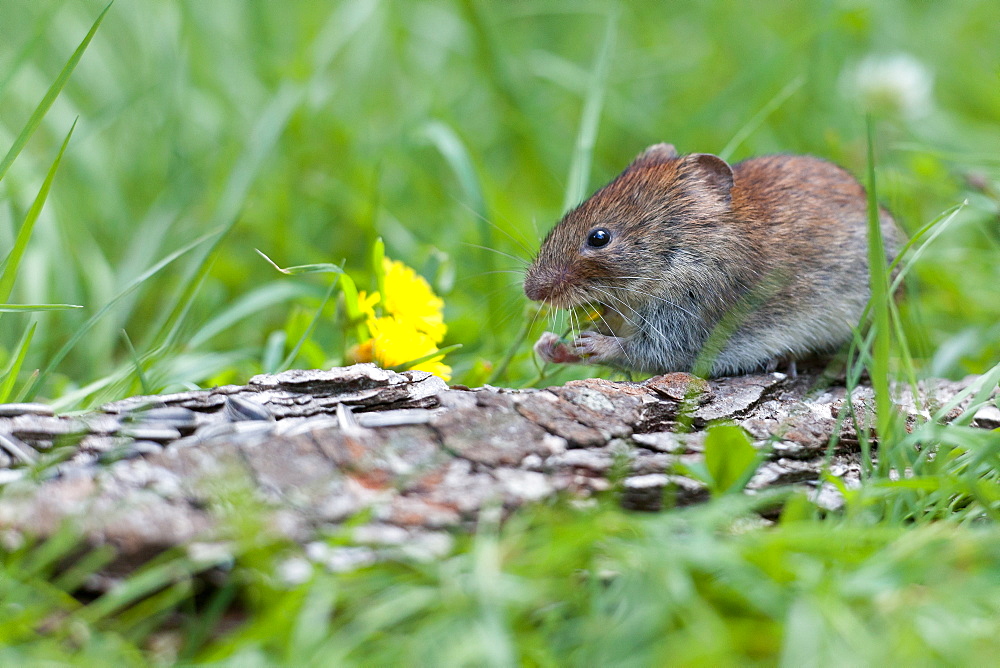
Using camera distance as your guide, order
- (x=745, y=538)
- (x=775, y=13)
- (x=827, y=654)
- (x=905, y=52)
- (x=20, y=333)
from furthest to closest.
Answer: (x=775, y=13) → (x=905, y=52) → (x=20, y=333) → (x=745, y=538) → (x=827, y=654)

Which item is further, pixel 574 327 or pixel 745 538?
pixel 574 327

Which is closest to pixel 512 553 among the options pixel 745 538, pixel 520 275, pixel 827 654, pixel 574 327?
pixel 745 538

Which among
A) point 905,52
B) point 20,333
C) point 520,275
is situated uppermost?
point 905,52

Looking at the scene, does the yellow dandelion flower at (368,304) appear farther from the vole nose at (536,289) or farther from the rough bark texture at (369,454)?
the vole nose at (536,289)

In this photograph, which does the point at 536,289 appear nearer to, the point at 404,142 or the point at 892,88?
the point at 404,142

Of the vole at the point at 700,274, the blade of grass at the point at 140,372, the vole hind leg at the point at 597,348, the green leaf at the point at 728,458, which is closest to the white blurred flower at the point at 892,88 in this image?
the vole at the point at 700,274

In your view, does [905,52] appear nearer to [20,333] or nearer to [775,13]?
[775,13]
